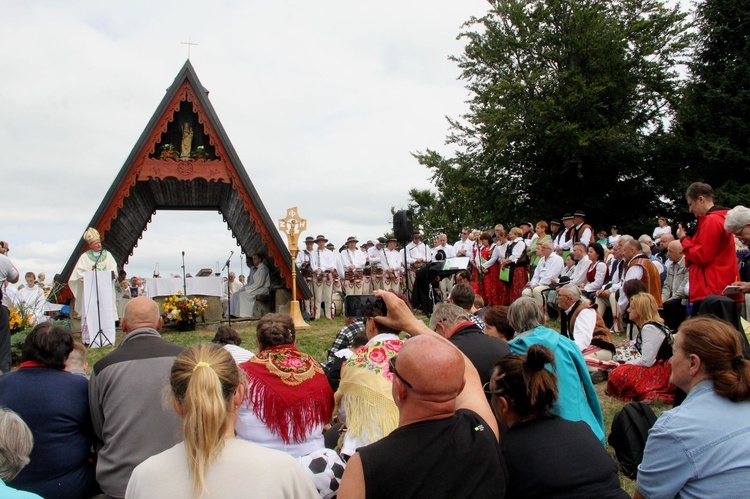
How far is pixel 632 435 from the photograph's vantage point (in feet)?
14.4

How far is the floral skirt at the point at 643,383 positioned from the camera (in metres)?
6.37

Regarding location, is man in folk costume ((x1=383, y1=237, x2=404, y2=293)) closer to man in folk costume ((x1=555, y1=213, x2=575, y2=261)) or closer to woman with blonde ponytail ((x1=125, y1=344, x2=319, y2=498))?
man in folk costume ((x1=555, y1=213, x2=575, y2=261))

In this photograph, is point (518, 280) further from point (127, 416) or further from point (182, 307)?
point (127, 416)

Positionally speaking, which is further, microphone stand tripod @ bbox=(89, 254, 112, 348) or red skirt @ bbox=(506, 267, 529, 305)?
red skirt @ bbox=(506, 267, 529, 305)

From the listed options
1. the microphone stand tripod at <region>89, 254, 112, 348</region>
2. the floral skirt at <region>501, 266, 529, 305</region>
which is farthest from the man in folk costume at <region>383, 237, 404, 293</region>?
the microphone stand tripod at <region>89, 254, 112, 348</region>

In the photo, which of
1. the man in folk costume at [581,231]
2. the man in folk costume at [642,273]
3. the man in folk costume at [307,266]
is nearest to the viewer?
the man in folk costume at [642,273]

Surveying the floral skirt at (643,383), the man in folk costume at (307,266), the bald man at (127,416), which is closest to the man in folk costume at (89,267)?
the man in folk costume at (307,266)

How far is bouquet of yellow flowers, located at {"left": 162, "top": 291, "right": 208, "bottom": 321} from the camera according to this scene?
528 inches

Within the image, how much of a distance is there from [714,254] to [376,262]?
12.7 m

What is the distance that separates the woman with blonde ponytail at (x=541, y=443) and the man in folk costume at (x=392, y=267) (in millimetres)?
15074

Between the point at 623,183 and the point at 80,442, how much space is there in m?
26.7

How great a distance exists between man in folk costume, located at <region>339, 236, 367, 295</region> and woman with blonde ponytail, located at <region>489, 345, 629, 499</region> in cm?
1398

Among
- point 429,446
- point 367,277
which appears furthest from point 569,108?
point 429,446

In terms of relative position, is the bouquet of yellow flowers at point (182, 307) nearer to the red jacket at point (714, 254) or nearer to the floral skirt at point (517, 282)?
the floral skirt at point (517, 282)
